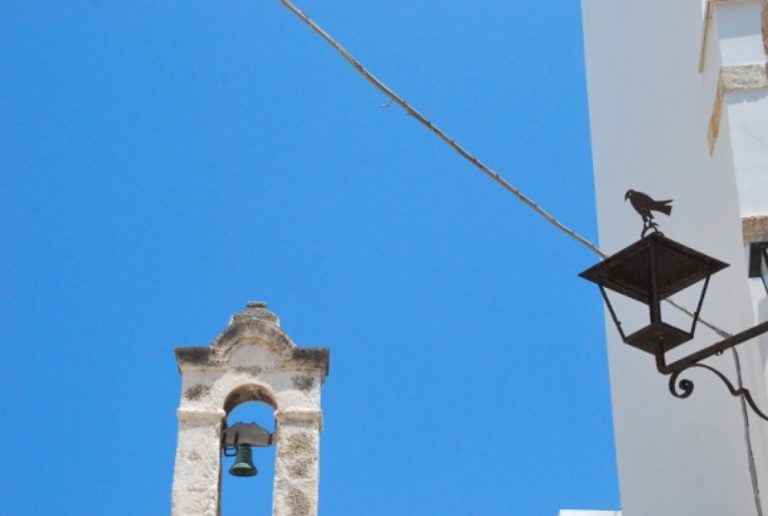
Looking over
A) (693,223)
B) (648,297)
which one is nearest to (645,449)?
(693,223)

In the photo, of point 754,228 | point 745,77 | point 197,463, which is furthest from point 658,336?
point 197,463

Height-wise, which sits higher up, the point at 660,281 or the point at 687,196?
the point at 687,196

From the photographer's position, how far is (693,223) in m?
7.34

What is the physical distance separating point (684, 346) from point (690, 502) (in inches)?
33.8

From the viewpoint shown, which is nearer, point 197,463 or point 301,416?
point 197,463

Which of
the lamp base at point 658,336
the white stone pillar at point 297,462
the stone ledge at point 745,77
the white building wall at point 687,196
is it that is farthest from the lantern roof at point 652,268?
the white stone pillar at point 297,462

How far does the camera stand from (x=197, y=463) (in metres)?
7.55

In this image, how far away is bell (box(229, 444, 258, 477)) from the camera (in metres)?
7.87

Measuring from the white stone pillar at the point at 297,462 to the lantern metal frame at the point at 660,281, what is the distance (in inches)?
103

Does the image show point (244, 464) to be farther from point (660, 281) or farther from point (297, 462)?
point (660, 281)

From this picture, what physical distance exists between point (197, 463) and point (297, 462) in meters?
0.57

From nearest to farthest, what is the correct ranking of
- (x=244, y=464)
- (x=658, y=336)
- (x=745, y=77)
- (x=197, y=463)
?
(x=658, y=336), (x=745, y=77), (x=197, y=463), (x=244, y=464)

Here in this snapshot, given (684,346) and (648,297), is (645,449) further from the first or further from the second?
(648,297)

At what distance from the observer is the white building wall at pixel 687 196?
6242 millimetres
